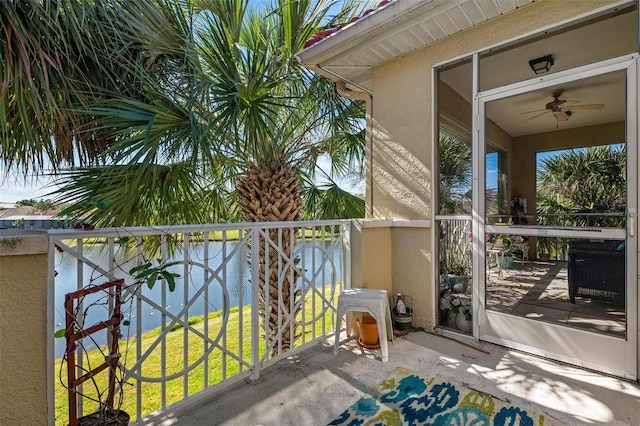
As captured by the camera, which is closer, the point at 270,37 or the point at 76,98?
the point at 76,98

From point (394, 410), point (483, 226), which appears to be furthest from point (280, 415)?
point (483, 226)

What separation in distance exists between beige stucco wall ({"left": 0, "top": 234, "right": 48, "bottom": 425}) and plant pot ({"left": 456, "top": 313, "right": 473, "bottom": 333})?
3.48 m

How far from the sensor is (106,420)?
163 cm

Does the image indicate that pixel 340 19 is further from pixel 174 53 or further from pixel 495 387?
pixel 495 387

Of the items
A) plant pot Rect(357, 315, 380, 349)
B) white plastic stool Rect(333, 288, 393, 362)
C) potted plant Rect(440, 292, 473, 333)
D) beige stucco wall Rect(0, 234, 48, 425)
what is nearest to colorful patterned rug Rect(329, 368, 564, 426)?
white plastic stool Rect(333, 288, 393, 362)

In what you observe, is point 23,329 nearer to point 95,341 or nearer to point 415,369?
point 95,341

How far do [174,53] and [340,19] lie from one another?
7.39 feet

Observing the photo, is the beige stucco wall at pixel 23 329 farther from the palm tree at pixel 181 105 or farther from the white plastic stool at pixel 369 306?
the white plastic stool at pixel 369 306

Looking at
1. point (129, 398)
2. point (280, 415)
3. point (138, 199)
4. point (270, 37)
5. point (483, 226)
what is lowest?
point (129, 398)

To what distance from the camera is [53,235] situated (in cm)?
156

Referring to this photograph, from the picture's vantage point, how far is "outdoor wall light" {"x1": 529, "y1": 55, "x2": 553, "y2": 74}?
9.29 feet

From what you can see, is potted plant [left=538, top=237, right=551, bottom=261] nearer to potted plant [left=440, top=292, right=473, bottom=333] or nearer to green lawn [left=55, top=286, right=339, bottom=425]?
potted plant [left=440, top=292, right=473, bottom=333]

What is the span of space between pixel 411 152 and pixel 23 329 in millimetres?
3598

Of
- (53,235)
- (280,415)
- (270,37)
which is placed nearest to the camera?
(53,235)
